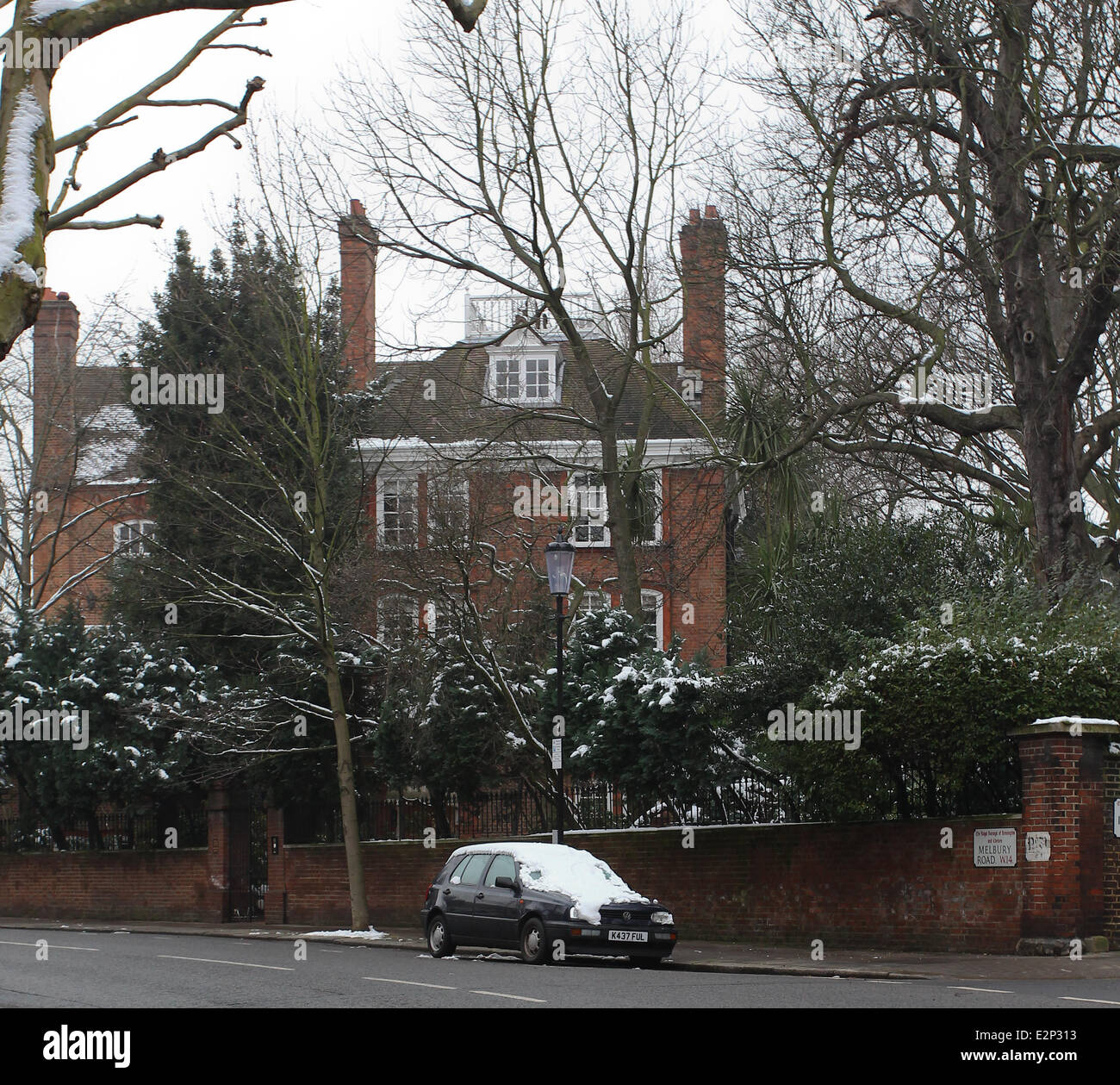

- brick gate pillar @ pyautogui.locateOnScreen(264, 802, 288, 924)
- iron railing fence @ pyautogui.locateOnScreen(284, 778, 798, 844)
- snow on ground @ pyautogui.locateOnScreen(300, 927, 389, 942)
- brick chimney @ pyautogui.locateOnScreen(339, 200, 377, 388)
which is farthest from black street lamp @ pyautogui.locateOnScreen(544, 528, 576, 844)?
brick gate pillar @ pyautogui.locateOnScreen(264, 802, 288, 924)

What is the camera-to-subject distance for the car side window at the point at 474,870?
19.0m

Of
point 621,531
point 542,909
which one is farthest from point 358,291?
point 542,909

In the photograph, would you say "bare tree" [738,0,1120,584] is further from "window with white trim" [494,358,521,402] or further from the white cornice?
"window with white trim" [494,358,521,402]

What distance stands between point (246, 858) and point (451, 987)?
18383mm

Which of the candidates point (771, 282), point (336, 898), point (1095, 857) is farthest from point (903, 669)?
point (336, 898)

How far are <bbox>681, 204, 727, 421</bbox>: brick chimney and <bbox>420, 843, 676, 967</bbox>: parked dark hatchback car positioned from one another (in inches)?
346

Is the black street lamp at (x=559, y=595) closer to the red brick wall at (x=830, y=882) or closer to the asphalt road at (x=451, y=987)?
the red brick wall at (x=830, y=882)

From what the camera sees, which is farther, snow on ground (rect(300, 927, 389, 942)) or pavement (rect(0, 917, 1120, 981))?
snow on ground (rect(300, 927, 389, 942))

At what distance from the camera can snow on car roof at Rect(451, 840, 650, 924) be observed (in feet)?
57.5

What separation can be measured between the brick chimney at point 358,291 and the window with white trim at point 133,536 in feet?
19.6

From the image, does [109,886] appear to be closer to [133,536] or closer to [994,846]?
[133,536]

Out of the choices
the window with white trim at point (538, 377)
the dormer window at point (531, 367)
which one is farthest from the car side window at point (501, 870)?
the window with white trim at point (538, 377)

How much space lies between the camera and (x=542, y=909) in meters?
17.6

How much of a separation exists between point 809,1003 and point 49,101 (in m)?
8.82
